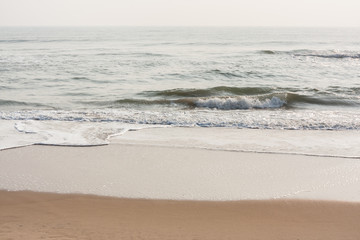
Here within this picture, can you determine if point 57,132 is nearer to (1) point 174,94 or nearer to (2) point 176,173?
(2) point 176,173

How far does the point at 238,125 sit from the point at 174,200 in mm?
5382

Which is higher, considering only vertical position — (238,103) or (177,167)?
(177,167)

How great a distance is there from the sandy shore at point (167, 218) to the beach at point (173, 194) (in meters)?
0.01

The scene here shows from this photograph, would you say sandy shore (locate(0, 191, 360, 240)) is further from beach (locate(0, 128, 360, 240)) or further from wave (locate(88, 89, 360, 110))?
wave (locate(88, 89, 360, 110))

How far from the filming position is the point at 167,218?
192 inches

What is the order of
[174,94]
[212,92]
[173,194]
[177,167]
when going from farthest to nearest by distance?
[212,92] < [174,94] < [177,167] < [173,194]

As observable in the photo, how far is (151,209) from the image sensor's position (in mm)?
5160

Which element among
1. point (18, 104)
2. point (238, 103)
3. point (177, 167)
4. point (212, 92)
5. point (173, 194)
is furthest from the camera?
point (212, 92)

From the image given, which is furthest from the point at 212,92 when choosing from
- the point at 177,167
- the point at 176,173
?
the point at 176,173

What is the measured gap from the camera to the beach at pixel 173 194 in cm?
453

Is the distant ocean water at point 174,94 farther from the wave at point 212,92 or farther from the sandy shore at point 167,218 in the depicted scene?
the sandy shore at point 167,218

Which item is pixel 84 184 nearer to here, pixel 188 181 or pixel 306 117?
pixel 188 181

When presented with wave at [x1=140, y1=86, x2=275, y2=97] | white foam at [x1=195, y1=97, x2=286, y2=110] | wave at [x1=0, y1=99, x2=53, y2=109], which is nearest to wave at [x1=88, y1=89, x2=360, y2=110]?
white foam at [x1=195, y1=97, x2=286, y2=110]

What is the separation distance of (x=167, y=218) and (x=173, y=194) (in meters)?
0.78
